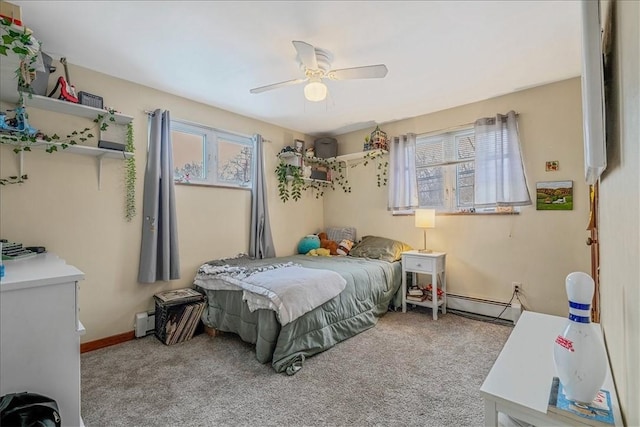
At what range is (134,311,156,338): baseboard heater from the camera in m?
2.67

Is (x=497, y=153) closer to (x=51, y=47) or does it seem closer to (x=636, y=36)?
(x=636, y=36)

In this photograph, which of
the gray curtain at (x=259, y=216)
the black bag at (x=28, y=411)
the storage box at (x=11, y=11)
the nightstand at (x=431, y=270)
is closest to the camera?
the black bag at (x=28, y=411)

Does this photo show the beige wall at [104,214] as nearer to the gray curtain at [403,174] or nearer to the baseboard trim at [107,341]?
the baseboard trim at [107,341]

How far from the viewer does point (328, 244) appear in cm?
416

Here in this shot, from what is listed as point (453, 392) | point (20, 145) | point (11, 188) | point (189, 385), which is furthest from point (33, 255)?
point (453, 392)

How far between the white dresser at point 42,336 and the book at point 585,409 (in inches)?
67.6

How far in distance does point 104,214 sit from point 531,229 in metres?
4.08

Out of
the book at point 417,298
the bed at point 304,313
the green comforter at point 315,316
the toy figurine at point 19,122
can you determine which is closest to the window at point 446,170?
the bed at point 304,313

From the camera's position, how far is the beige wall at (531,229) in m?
2.68

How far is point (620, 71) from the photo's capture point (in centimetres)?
69

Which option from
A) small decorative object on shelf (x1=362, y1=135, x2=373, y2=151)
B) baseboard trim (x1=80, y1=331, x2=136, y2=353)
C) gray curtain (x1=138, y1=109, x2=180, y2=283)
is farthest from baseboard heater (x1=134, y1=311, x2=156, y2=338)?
small decorative object on shelf (x1=362, y1=135, x2=373, y2=151)

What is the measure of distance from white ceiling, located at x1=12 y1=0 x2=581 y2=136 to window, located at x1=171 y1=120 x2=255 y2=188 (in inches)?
16.6

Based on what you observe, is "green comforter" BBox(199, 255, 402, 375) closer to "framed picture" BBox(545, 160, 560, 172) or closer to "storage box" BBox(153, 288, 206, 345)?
"storage box" BBox(153, 288, 206, 345)

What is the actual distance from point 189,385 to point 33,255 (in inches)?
53.2
